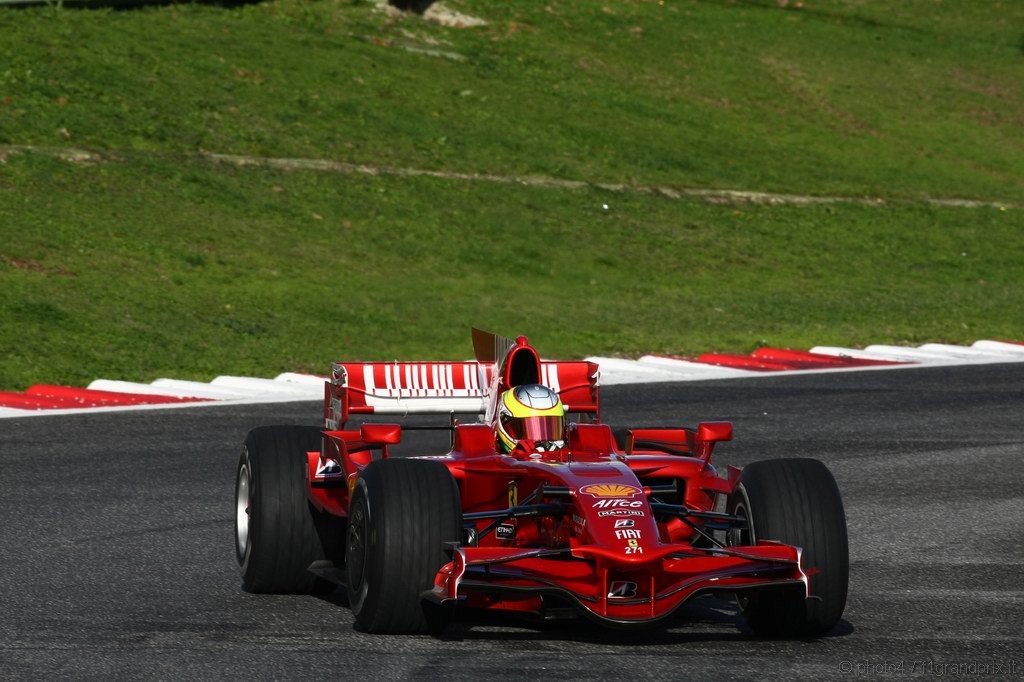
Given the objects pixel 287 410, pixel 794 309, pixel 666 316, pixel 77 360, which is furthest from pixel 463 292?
pixel 287 410

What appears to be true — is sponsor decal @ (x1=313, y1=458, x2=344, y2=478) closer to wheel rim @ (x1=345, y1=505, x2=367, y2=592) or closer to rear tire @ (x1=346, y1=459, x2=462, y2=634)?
wheel rim @ (x1=345, y1=505, x2=367, y2=592)

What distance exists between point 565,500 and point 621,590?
62cm

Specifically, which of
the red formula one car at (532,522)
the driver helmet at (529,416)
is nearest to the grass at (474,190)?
the red formula one car at (532,522)

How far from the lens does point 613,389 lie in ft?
55.6

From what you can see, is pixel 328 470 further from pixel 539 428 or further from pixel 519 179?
pixel 519 179

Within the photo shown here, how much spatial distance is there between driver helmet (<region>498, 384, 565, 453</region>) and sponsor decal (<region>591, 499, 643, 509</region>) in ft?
3.53

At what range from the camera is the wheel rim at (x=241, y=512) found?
8953 mm

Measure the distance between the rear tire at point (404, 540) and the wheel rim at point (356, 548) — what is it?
3.7 inches

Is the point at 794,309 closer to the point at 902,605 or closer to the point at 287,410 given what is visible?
the point at 287,410

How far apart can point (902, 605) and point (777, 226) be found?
74.6ft

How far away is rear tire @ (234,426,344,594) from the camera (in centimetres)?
838

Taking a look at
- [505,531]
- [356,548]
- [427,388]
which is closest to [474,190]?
[427,388]

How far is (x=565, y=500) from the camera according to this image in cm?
746

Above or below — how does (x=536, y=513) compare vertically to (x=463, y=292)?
above
